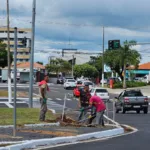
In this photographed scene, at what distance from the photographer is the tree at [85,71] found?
13338 cm

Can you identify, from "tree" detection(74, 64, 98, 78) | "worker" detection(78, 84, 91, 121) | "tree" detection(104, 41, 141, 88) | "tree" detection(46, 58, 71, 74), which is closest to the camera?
"worker" detection(78, 84, 91, 121)

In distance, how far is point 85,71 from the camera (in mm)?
134375

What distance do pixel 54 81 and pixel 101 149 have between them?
4208 inches

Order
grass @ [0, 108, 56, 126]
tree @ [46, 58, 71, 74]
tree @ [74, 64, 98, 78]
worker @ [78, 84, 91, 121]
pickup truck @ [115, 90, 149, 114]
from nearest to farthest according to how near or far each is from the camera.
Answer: grass @ [0, 108, 56, 126], worker @ [78, 84, 91, 121], pickup truck @ [115, 90, 149, 114], tree @ [74, 64, 98, 78], tree @ [46, 58, 71, 74]

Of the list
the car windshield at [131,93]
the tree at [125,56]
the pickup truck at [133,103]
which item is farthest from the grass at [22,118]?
the tree at [125,56]

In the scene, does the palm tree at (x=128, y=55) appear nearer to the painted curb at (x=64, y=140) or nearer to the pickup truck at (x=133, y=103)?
the pickup truck at (x=133, y=103)

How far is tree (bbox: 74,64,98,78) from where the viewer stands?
133 meters

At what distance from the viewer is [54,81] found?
121 m

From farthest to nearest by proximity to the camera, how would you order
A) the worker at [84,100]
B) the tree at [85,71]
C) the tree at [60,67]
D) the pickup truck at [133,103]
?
the tree at [60,67]
the tree at [85,71]
the pickup truck at [133,103]
the worker at [84,100]

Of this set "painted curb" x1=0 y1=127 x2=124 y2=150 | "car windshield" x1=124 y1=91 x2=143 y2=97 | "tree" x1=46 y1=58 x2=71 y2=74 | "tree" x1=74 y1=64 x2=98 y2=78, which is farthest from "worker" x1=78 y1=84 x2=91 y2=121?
"tree" x1=46 y1=58 x2=71 y2=74

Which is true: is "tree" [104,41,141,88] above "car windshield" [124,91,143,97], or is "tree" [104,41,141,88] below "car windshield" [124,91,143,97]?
above

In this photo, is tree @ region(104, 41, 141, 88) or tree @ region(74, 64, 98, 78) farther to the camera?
tree @ region(74, 64, 98, 78)

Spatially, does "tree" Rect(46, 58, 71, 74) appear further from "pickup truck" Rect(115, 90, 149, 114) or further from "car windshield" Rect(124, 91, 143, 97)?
"pickup truck" Rect(115, 90, 149, 114)

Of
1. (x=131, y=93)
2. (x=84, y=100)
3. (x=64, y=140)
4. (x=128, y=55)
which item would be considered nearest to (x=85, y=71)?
(x=128, y=55)
